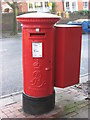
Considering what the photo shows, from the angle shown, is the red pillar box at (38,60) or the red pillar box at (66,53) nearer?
the red pillar box at (38,60)

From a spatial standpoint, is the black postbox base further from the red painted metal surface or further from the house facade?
the house facade

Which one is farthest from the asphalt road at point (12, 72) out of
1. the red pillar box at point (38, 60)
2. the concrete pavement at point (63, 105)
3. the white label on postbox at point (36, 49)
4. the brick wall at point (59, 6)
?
the brick wall at point (59, 6)

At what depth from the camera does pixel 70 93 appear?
174 inches

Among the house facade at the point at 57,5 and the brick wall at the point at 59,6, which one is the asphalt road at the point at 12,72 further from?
the brick wall at the point at 59,6

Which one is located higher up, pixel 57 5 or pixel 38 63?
pixel 57 5

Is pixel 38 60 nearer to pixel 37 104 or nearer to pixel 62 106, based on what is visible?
pixel 37 104

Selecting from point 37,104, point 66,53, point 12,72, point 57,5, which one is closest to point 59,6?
point 57,5

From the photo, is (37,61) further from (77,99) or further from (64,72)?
(77,99)

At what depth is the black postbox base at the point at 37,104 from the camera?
3.53m

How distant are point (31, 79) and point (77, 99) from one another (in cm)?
118

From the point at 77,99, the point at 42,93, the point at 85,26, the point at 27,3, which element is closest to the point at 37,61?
the point at 42,93

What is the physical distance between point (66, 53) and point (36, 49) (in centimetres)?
58

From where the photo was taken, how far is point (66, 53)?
3.61m

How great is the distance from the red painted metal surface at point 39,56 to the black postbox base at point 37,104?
7 cm
